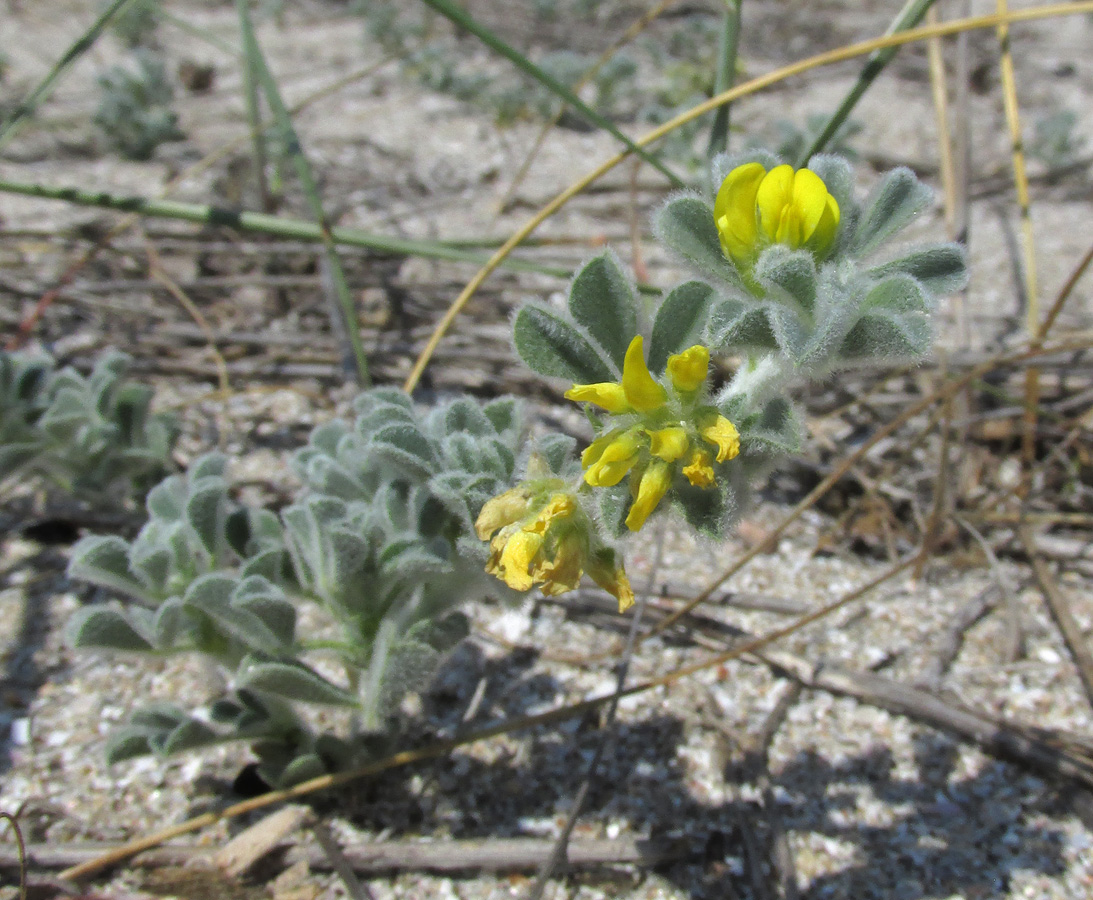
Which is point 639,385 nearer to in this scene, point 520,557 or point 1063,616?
point 520,557

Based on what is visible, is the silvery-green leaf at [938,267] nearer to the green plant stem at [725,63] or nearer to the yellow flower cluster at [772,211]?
the yellow flower cluster at [772,211]

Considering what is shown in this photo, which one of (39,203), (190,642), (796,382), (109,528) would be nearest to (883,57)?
(796,382)

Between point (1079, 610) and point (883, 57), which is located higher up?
point (883, 57)

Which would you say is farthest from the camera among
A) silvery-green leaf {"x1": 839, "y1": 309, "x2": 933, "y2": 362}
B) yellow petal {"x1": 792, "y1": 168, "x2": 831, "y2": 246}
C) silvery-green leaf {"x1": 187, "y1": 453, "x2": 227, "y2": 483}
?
silvery-green leaf {"x1": 187, "y1": 453, "x2": 227, "y2": 483}

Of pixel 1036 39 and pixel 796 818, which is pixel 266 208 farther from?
pixel 1036 39

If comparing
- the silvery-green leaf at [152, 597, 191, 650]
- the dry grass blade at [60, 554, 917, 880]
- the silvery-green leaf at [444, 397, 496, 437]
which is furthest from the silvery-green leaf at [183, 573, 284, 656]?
the silvery-green leaf at [444, 397, 496, 437]

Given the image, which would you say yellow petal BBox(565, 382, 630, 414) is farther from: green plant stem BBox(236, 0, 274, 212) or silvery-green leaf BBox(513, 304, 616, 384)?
green plant stem BBox(236, 0, 274, 212)
